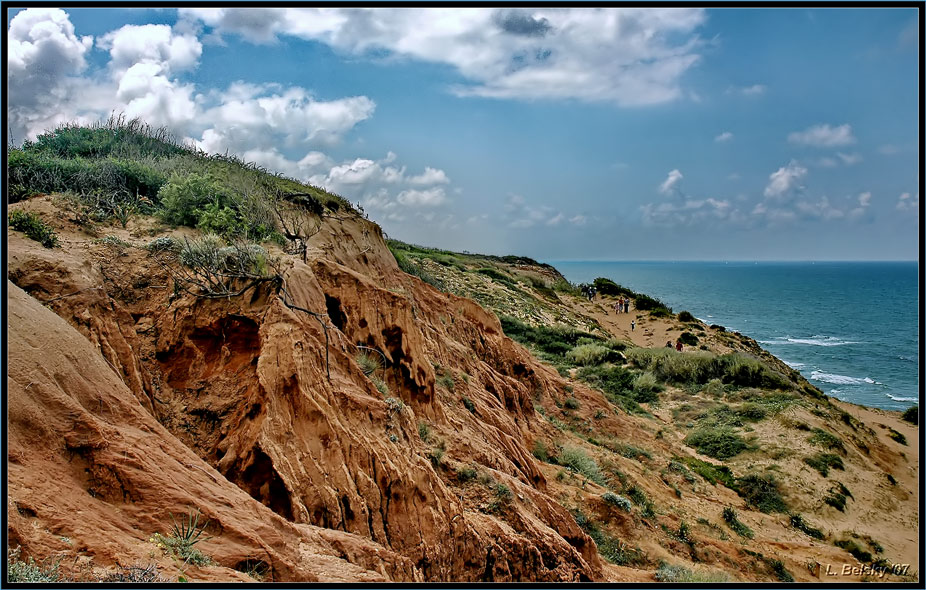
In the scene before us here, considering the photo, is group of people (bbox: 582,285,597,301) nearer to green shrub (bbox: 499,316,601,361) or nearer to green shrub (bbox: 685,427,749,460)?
green shrub (bbox: 499,316,601,361)

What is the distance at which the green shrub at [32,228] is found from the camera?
6.68 m

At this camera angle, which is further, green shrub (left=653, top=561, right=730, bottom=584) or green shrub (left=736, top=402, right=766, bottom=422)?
green shrub (left=736, top=402, right=766, bottom=422)

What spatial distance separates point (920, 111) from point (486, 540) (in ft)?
23.7

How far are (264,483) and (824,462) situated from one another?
63.1 feet

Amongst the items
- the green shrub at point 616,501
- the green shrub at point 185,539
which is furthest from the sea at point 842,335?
the green shrub at point 185,539

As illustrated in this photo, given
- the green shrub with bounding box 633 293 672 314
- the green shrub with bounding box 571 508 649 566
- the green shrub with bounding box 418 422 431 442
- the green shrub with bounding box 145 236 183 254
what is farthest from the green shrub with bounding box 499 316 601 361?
the green shrub with bounding box 145 236 183 254

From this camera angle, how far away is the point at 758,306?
326ft

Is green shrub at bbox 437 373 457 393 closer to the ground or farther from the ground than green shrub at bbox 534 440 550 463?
farther from the ground

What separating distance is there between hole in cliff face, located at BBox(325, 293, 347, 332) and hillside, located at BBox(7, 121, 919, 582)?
0.06m

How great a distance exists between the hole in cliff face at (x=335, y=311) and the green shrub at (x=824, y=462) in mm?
16837

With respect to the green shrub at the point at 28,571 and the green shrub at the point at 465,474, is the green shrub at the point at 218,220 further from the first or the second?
the green shrub at the point at 28,571

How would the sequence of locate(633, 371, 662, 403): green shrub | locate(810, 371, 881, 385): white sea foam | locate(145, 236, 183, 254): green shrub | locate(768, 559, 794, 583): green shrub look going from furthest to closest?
locate(810, 371, 881, 385): white sea foam → locate(633, 371, 662, 403): green shrub → locate(768, 559, 794, 583): green shrub → locate(145, 236, 183, 254): green shrub

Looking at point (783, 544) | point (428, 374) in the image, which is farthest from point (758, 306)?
point (428, 374)

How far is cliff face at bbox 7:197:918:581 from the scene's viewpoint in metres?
4.02
